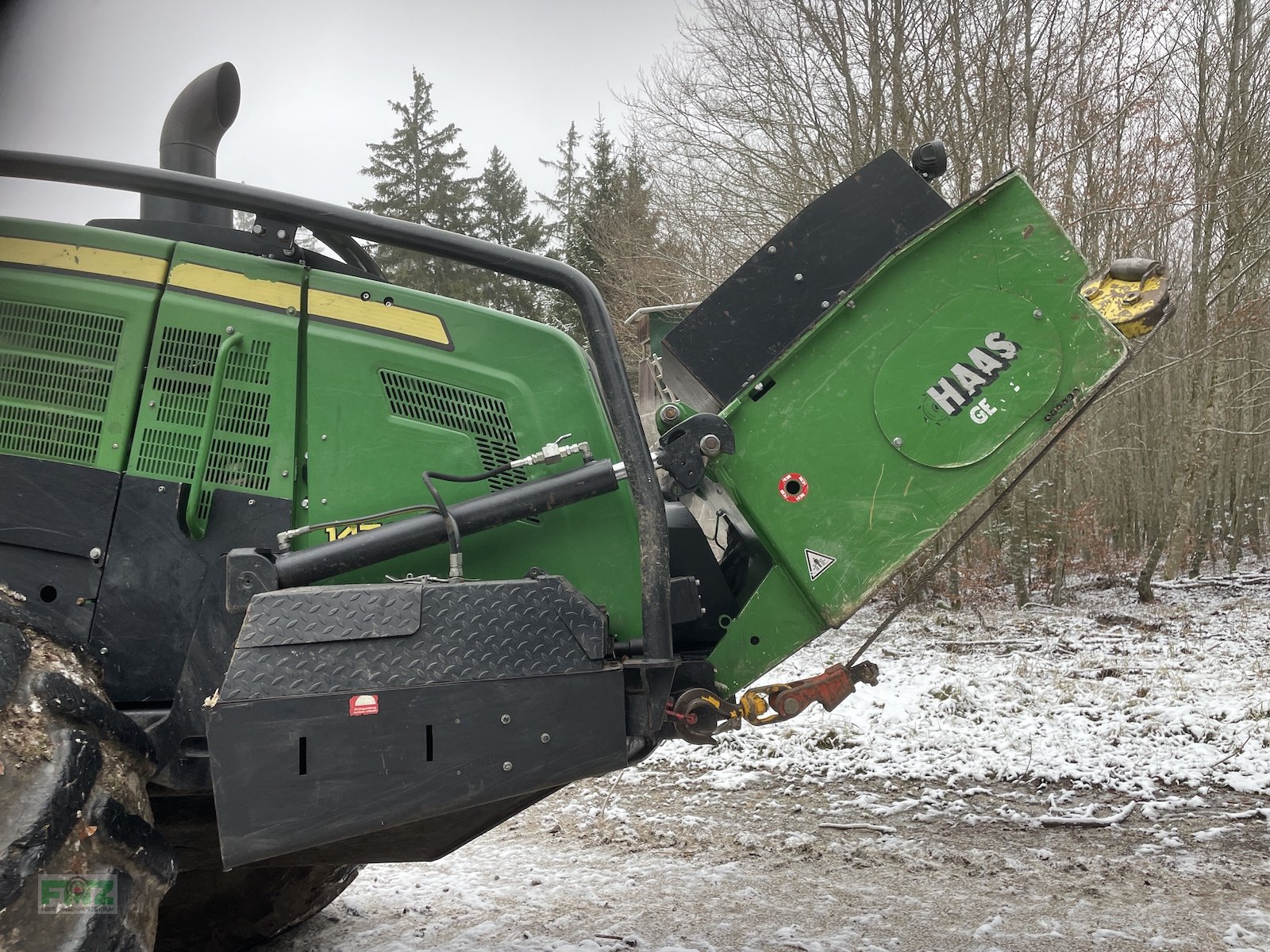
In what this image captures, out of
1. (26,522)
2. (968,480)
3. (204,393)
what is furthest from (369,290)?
(968,480)

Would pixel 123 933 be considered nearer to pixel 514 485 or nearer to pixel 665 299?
pixel 514 485

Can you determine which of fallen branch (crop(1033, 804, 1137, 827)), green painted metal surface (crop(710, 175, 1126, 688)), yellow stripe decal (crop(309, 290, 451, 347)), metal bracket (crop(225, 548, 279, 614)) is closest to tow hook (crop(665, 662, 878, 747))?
green painted metal surface (crop(710, 175, 1126, 688))

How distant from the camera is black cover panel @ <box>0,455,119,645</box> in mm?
2223

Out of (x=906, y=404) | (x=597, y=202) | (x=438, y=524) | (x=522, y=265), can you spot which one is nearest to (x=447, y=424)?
(x=438, y=524)

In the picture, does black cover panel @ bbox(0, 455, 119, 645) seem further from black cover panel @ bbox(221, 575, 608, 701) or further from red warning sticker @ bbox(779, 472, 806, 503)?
red warning sticker @ bbox(779, 472, 806, 503)

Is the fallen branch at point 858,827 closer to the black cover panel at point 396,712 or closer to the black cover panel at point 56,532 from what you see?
the black cover panel at point 396,712

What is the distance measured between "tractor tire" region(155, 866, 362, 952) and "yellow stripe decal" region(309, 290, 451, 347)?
71.6 inches

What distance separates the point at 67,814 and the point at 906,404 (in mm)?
2134

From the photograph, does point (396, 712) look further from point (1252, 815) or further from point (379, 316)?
point (1252, 815)

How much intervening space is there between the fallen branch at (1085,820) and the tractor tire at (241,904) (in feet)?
10.3

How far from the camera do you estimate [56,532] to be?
2232mm

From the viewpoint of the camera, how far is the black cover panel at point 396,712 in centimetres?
200

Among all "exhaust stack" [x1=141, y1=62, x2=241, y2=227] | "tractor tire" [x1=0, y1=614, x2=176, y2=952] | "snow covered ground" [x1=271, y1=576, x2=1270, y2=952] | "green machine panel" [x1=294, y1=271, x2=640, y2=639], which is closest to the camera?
"tractor tire" [x1=0, y1=614, x2=176, y2=952]

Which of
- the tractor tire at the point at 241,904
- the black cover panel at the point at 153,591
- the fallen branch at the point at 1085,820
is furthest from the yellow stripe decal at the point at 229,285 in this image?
the fallen branch at the point at 1085,820
